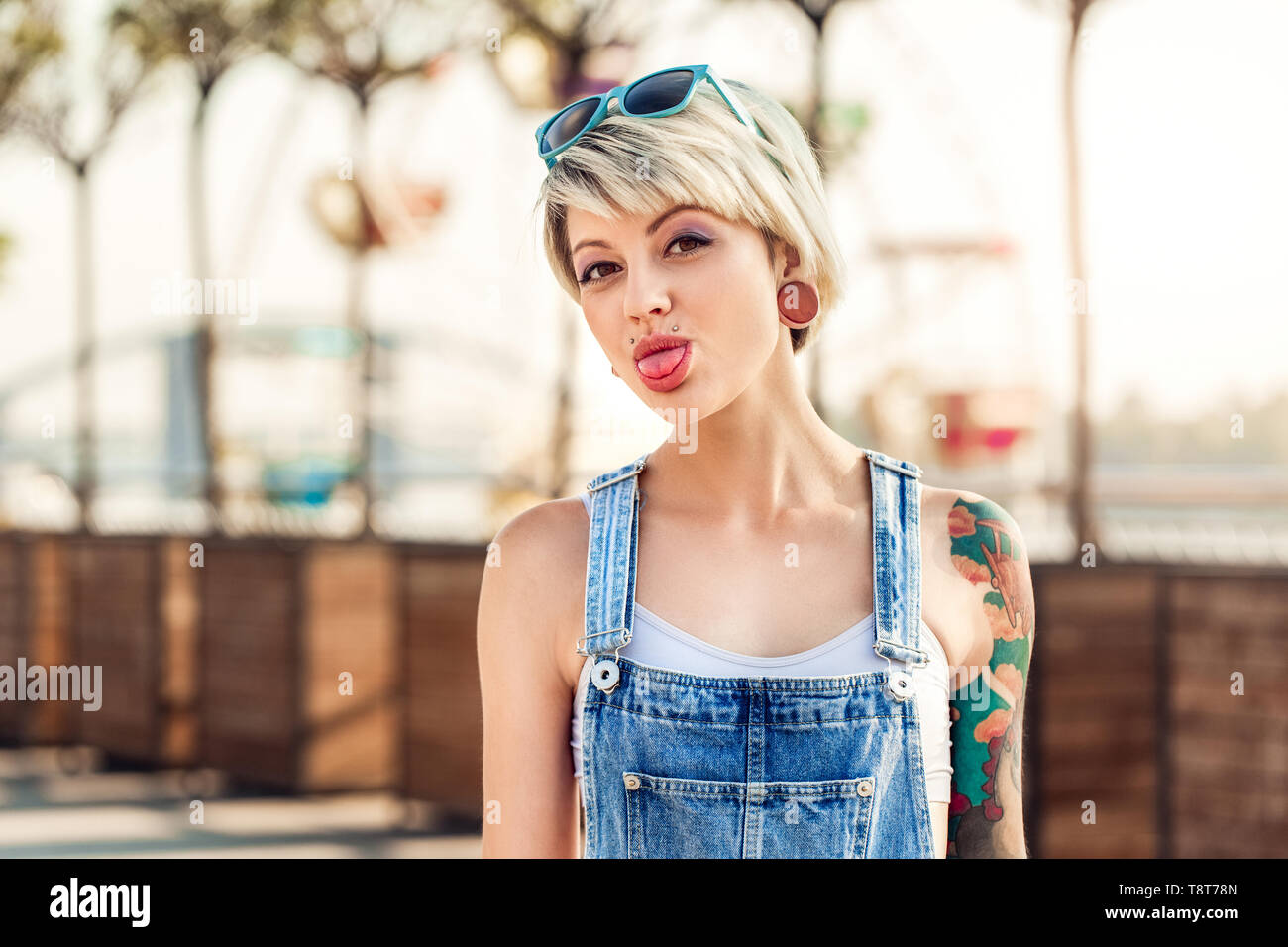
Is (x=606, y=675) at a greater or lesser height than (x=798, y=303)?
lesser

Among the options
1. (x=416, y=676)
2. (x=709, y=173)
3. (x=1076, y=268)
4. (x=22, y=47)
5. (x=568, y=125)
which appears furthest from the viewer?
(x=22, y=47)

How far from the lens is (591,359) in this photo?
661 centimetres

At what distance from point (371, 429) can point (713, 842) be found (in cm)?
595

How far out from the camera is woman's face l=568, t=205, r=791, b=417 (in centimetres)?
135

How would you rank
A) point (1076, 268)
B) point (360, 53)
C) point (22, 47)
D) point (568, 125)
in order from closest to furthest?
point (568, 125), point (1076, 268), point (360, 53), point (22, 47)

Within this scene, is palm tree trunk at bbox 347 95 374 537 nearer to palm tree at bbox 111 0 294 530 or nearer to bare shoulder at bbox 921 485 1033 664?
palm tree at bbox 111 0 294 530

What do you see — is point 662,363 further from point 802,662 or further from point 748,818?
point 748,818

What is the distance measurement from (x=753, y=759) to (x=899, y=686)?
0.16 meters

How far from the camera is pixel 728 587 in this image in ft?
4.65

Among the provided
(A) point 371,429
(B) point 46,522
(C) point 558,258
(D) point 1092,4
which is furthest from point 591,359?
(C) point 558,258

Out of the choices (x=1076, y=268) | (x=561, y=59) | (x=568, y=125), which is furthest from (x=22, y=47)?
(x=568, y=125)

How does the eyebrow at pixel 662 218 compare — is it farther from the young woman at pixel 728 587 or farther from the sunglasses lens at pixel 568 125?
the sunglasses lens at pixel 568 125
